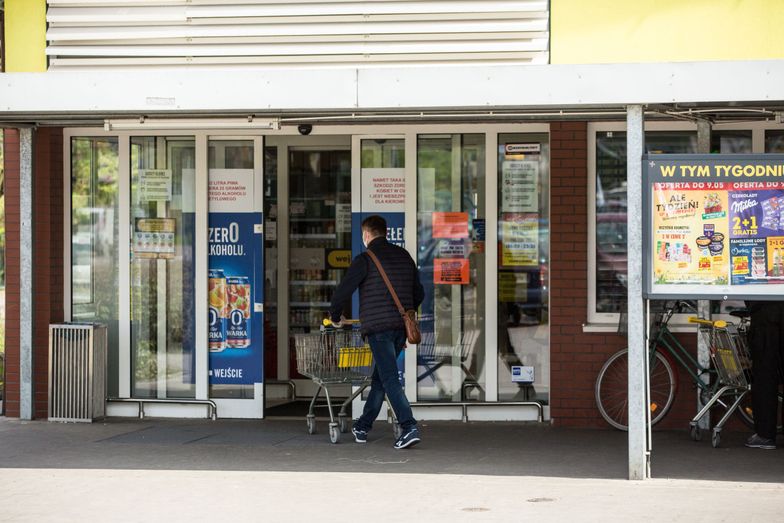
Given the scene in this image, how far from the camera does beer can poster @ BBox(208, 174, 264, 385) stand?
39.4 ft

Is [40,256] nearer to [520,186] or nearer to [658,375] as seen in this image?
[520,186]

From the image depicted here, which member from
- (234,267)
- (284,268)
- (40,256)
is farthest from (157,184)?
(284,268)

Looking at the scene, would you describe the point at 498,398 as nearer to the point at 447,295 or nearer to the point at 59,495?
the point at 447,295

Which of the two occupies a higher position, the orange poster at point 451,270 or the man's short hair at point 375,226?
the man's short hair at point 375,226

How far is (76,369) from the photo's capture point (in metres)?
Result: 11.8

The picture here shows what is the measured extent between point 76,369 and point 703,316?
230 inches

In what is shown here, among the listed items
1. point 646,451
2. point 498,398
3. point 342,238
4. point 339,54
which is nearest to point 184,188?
point 342,238

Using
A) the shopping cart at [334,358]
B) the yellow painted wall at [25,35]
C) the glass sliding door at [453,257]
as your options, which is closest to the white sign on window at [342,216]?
the glass sliding door at [453,257]

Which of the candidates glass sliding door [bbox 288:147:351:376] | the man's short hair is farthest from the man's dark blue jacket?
glass sliding door [bbox 288:147:351:376]

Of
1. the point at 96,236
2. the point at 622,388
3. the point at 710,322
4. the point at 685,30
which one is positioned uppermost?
the point at 685,30

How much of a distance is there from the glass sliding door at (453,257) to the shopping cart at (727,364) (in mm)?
2223

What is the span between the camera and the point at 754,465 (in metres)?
9.53

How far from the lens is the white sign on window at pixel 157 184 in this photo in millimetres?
12188

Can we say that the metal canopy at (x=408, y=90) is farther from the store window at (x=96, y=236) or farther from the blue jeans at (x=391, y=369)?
the store window at (x=96, y=236)
